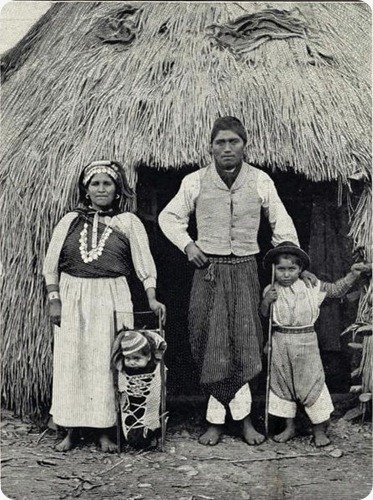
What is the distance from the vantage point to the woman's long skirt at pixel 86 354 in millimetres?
4536

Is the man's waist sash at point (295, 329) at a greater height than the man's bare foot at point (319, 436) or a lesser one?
greater

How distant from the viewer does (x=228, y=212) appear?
4617mm

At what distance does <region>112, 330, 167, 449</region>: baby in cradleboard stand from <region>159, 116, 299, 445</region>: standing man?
33 centimetres

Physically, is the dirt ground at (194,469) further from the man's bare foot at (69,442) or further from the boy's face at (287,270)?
the boy's face at (287,270)

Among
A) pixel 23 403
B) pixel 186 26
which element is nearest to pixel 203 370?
pixel 23 403

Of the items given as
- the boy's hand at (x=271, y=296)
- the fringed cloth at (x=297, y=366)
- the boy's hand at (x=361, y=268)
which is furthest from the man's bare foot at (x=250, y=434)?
the boy's hand at (x=361, y=268)

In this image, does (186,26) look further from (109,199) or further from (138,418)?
(138,418)

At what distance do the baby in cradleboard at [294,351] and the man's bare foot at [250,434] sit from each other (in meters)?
0.11

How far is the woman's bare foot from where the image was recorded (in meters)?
4.70

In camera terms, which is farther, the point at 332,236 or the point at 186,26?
the point at 332,236

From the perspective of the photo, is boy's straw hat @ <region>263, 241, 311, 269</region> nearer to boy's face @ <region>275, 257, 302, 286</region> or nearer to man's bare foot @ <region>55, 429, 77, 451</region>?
boy's face @ <region>275, 257, 302, 286</region>

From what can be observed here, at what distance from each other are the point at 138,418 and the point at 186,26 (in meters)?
2.73

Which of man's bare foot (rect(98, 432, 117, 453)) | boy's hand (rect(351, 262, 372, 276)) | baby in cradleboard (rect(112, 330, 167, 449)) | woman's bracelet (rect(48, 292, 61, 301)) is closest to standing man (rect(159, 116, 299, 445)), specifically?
baby in cradleboard (rect(112, 330, 167, 449))

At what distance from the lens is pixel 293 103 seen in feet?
15.9
